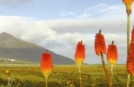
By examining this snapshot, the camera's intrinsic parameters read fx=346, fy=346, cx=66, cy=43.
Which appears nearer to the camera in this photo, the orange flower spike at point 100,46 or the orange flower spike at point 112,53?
the orange flower spike at point 100,46

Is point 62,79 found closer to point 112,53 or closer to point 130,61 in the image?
point 112,53

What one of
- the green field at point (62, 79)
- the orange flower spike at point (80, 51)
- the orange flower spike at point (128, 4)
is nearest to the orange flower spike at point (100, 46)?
the orange flower spike at point (128, 4)

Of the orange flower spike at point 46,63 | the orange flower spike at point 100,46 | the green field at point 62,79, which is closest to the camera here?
the orange flower spike at point 100,46

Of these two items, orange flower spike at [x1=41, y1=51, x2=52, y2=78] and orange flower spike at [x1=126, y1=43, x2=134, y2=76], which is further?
orange flower spike at [x1=41, y1=51, x2=52, y2=78]

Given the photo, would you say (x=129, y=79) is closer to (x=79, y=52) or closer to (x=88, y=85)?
(x=79, y=52)

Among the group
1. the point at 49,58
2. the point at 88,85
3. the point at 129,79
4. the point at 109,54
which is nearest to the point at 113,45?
the point at 109,54

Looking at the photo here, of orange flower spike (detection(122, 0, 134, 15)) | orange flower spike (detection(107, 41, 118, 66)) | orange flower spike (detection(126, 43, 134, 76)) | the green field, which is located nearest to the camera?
orange flower spike (detection(126, 43, 134, 76))

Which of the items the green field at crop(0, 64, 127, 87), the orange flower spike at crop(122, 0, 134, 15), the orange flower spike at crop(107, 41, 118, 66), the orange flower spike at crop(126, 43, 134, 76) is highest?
the orange flower spike at crop(122, 0, 134, 15)

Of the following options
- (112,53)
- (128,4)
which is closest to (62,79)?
(112,53)

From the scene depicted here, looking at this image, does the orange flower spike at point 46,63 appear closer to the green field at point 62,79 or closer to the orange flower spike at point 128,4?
the orange flower spike at point 128,4

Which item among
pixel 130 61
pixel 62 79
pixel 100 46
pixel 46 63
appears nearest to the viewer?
pixel 130 61

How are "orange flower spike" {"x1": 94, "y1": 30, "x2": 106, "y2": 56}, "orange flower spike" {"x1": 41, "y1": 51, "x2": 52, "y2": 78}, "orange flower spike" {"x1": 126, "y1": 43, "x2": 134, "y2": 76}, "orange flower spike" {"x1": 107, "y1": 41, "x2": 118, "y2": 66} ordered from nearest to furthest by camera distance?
"orange flower spike" {"x1": 126, "y1": 43, "x2": 134, "y2": 76}, "orange flower spike" {"x1": 94, "y1": 30, "x2": 106, "y2": 56}, "orange flower spike" {"x1": 107, "y1": 41, "x2": 118, "y2": 66}, "orange flower spike" {"x1": 41, "y1": 51, "x2": 52, "y2": 78}

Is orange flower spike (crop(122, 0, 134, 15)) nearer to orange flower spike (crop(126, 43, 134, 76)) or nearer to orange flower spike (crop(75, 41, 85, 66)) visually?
orange flower spike (crop(126, 43, 134, 76))

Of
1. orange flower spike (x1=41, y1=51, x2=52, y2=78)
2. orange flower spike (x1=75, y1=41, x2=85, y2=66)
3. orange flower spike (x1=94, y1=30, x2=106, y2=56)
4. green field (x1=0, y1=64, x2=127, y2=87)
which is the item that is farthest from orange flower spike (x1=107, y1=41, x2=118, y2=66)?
green field (x1=0, y1=64, x2=127, y2=87)
